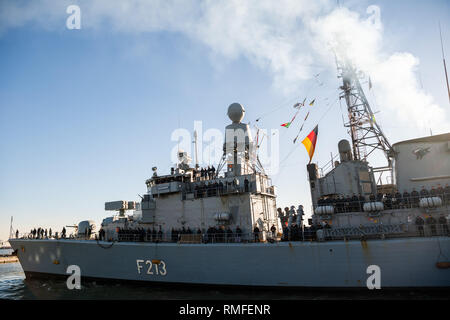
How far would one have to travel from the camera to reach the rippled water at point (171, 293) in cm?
987

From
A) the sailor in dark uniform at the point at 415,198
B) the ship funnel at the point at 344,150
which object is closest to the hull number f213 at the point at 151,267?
the ship funnel at the point at 344,150

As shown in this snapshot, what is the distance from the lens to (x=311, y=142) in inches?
507

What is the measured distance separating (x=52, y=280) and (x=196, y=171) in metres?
10.3

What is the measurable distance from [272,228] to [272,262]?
1927 millimetres

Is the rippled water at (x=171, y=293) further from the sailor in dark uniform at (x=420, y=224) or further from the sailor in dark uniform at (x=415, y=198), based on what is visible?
the sailor in dark uniform at (x=415, y=198)

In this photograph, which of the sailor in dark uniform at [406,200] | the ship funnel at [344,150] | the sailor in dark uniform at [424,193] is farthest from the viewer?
the ship funnel at [344,150]

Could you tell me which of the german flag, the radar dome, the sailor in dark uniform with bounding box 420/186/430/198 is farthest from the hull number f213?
the sailor in dark uniform with bounding box 420/186/430/198

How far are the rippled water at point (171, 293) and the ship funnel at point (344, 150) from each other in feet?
19.0

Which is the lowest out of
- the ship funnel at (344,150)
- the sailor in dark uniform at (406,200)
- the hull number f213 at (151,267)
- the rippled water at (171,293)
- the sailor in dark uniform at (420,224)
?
the rippled water at (171,293)

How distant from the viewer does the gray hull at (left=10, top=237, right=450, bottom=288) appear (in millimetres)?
9422

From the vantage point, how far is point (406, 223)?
1022cm

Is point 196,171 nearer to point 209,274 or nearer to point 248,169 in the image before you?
A: point 248,169
